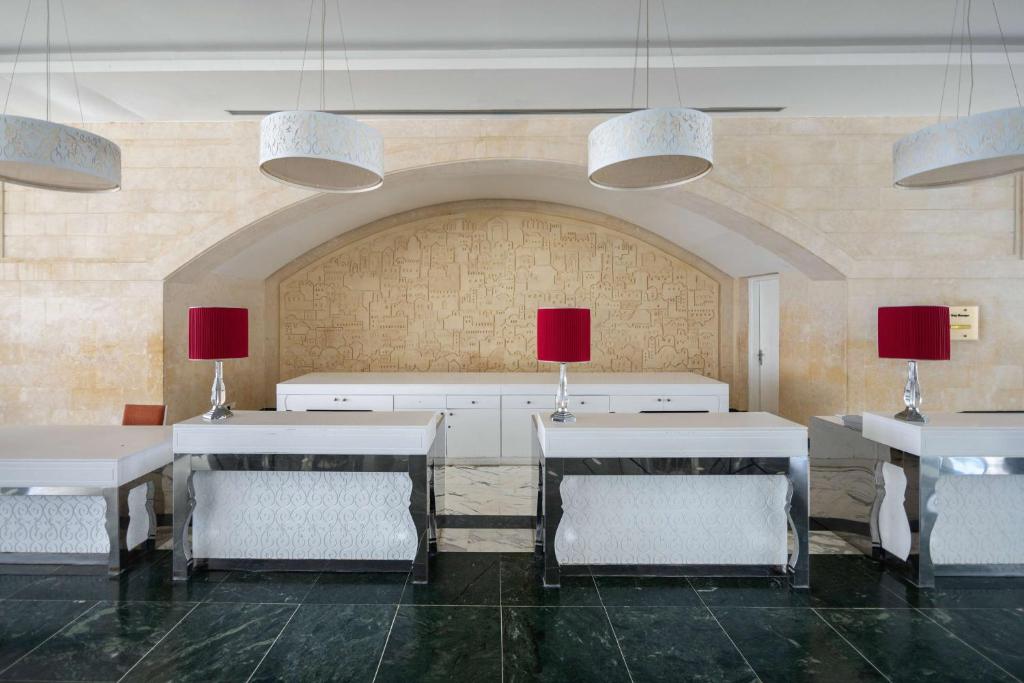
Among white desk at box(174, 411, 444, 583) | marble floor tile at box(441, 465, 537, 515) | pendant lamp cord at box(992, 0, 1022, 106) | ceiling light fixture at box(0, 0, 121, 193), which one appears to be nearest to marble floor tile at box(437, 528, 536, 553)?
marble floor tile at box(441, 465, 537, 515)

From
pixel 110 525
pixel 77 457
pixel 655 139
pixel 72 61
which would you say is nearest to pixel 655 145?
pixel 655 139

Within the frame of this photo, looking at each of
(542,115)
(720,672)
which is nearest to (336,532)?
(720,672)

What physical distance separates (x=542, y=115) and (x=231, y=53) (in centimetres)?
273

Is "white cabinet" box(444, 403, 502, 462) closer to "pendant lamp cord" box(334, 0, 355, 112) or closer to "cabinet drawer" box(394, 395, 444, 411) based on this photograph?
"cabinet drawer" box(394, 395, 444, 411)

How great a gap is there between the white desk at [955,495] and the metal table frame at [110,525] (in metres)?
4.46

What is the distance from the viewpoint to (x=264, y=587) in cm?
302

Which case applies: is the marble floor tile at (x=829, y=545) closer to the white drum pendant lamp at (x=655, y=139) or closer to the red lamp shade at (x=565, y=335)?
the red lamp shade at (x=565, y=335)

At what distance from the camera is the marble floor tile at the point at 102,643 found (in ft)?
7.39

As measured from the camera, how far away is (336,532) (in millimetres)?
3246

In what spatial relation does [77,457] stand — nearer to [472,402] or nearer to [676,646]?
[676,646]

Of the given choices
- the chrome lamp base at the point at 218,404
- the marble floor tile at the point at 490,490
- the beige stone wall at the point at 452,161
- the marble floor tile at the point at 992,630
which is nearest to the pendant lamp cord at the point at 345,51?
the beige stone wall at the point at 452,161

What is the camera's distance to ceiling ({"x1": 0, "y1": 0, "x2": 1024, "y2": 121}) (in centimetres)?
379

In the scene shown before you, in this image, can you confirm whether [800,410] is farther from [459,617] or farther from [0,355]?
[0,355]

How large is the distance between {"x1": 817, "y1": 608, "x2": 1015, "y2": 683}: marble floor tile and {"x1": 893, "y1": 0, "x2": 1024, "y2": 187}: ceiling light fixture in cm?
235
